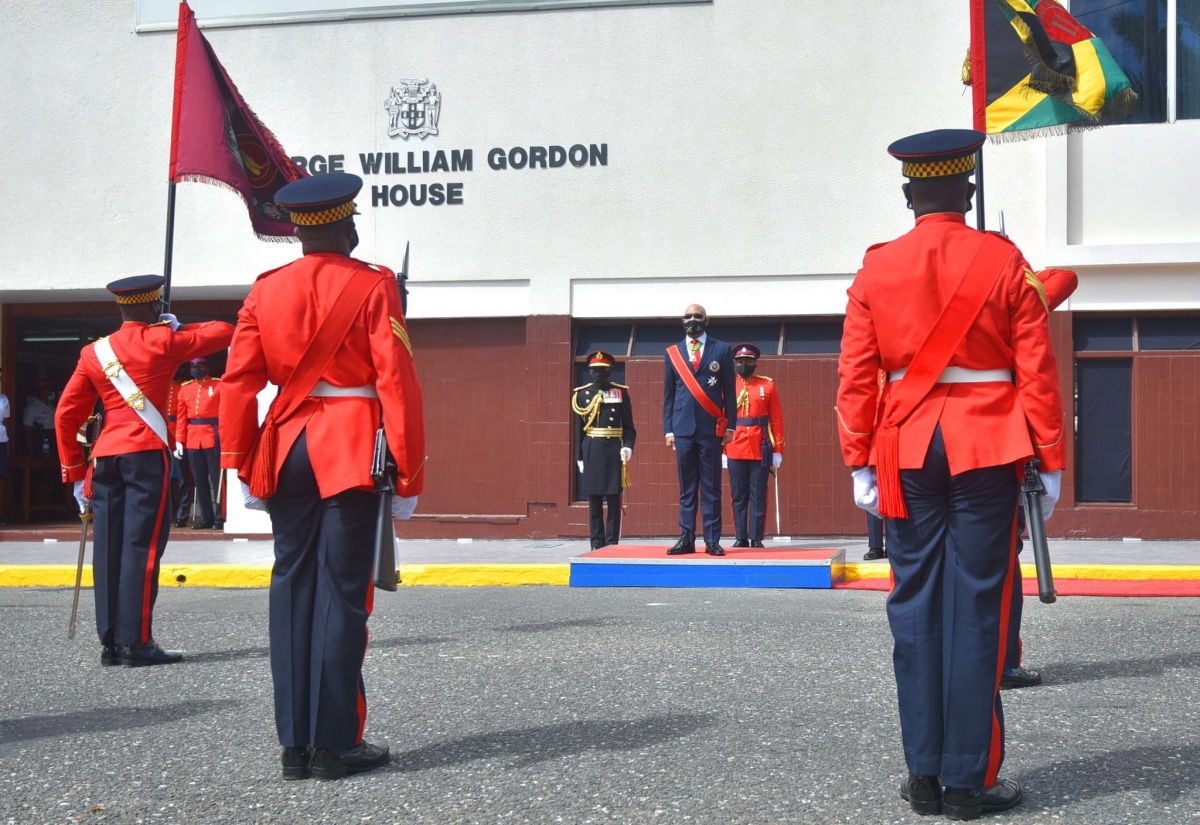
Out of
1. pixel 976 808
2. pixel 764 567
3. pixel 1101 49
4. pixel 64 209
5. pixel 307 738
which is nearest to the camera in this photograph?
pixel 976 808

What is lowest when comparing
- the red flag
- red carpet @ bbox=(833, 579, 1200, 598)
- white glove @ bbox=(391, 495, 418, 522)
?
red carpet @ bbox=(833, 579, 1200, 598)

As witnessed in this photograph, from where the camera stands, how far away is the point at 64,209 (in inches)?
696

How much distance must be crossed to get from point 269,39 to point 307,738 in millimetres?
14278

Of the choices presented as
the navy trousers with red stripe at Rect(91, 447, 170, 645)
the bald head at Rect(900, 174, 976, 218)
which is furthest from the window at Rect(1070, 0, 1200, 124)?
the bald head at Rect(900, 174, 976, 218)

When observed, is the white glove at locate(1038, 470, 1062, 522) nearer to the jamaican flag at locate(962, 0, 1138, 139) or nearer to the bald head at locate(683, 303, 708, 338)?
the jamaican flag at locate(962, 0, 1138, 139)

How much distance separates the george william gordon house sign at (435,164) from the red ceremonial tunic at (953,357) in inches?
492

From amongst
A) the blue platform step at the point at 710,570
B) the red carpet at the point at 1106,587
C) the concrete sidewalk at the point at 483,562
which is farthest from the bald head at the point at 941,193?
the concrete sidewalk at the point at 483,562

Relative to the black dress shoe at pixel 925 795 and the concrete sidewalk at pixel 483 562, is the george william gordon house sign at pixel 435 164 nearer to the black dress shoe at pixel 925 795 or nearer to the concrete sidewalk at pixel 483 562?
the concrete sidewalk at pixel 483 562

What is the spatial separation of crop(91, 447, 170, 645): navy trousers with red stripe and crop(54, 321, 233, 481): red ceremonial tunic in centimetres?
10

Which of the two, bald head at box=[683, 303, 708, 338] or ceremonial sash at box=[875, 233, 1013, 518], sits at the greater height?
bald head at box=[683, 303, 708, 338]

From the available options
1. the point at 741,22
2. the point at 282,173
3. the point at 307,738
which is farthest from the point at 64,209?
the point at 307,738

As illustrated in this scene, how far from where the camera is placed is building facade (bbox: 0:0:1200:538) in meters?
15.4

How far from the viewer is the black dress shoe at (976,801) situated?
4.04 metres

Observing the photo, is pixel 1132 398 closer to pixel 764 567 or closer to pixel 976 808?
pixel 764 567
